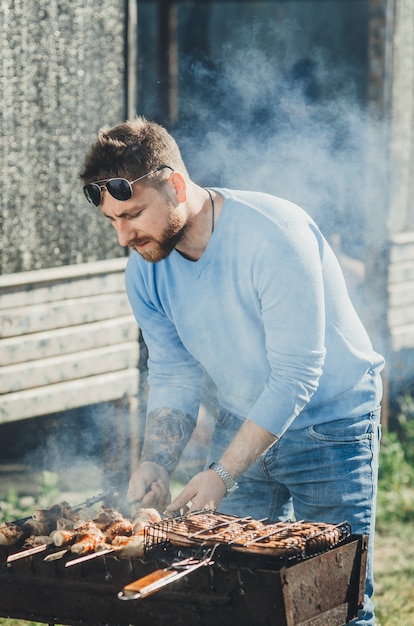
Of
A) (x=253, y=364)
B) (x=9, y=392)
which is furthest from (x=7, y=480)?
(x=253, y=364)

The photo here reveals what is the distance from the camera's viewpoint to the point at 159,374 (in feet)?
15.1

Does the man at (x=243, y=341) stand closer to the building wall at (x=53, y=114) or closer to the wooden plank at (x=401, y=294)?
the building wall at (x=53, y=114)

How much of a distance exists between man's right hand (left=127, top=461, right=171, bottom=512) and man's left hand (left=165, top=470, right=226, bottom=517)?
0.67 feet

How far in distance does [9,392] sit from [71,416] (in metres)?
1.01

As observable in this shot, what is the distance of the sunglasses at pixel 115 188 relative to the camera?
12.4 feet

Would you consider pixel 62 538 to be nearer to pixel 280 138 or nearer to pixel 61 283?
pixel 61 283

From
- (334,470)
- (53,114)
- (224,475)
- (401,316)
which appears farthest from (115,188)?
(401,316)

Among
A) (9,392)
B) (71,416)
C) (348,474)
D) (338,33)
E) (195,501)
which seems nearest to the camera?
(195,501)

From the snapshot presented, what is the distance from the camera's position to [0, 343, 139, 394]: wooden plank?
627cm

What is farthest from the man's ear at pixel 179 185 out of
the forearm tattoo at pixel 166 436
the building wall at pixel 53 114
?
the building wall at pixel 53 114

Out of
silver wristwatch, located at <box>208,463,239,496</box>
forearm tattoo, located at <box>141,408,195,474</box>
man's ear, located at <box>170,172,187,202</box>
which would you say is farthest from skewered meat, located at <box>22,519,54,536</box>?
man's ear, located at <box>170,172,187,202</box>

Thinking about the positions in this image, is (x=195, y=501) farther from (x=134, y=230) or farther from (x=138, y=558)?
(x=134, y=230)

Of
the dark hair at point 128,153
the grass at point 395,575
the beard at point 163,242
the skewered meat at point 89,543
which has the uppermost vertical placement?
the dark hair at point 128,153

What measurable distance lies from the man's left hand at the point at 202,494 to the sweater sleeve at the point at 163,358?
0.64 meters
